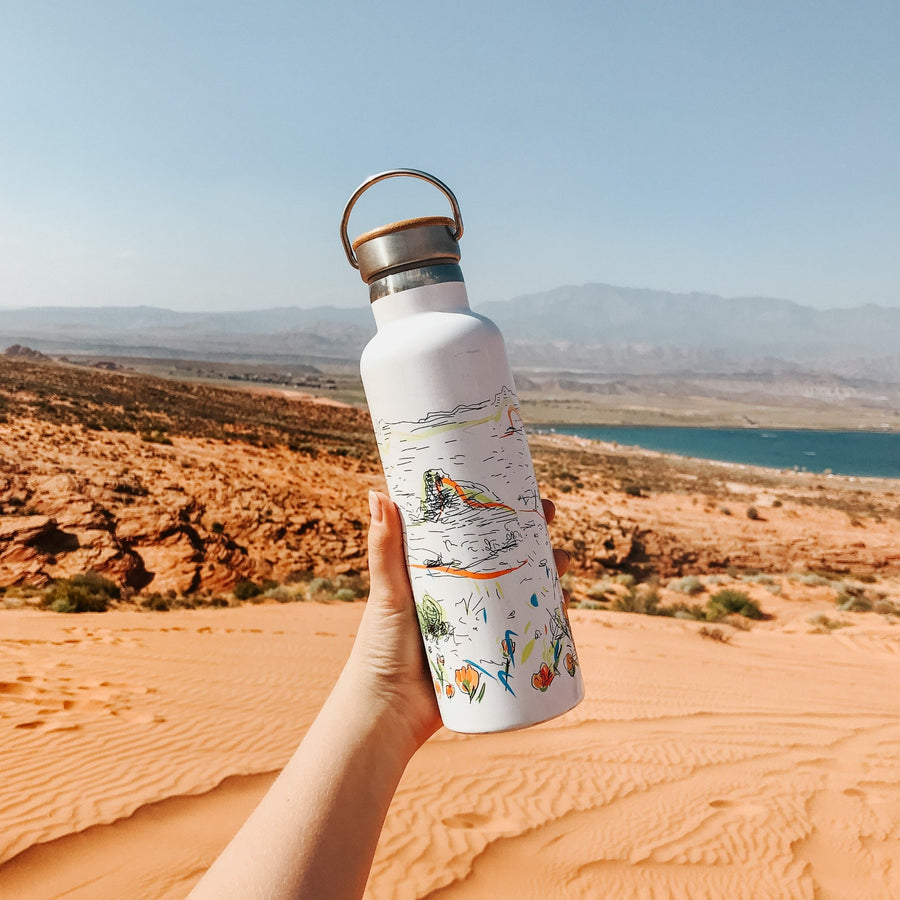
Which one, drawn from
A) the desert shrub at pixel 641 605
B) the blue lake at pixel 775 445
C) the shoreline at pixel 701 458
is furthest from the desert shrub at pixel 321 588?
the blue lake at pixel 775 445

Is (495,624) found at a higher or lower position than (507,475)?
lower

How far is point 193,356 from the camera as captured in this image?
162 meters

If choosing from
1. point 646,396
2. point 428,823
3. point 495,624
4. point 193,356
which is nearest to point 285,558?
point 428,823

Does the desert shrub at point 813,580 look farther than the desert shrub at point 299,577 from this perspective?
Yes

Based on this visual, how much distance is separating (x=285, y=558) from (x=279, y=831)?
13.2 m

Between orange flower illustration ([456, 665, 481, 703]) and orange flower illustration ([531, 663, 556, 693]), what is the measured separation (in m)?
0.17

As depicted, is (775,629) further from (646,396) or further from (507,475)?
(646,396)

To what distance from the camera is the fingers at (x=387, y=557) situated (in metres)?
2.22

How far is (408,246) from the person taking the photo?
6.55 feet

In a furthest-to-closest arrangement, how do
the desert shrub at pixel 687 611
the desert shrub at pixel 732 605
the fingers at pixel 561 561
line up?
the desert shrub at pixel 732 605
the desert shrub at pixel 687 611
the fingers at pixel 561 561

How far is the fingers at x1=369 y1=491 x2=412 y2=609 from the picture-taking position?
2221 mm

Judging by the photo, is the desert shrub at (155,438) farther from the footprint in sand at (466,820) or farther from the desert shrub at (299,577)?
the footprint in sand at (466,820)

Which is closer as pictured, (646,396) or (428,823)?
(428,823)

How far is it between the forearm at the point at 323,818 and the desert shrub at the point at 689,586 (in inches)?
574
